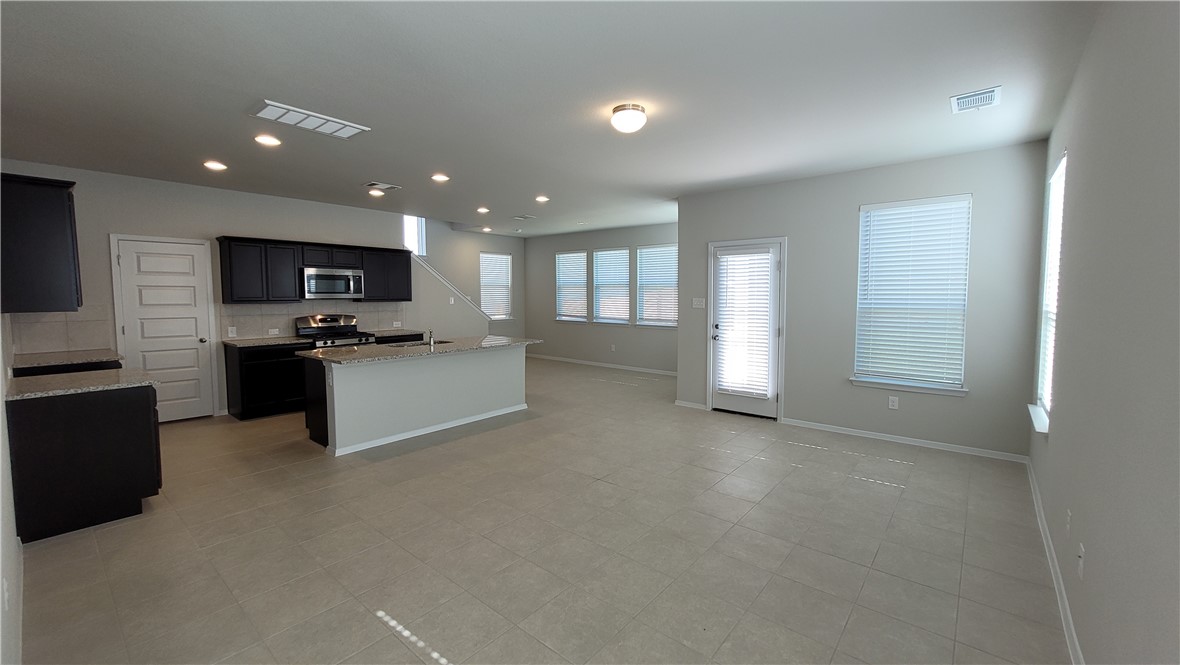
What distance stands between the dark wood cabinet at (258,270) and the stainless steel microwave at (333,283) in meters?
0.12

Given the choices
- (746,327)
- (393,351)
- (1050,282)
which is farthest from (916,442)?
(393,351)

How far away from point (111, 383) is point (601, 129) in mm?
3672

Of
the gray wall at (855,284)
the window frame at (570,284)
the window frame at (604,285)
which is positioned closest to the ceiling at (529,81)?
the gray wall at (855,284)

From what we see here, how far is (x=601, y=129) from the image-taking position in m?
3.57

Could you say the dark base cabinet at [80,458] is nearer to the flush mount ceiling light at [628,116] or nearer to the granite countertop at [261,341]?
the granite countertop at [261,341]

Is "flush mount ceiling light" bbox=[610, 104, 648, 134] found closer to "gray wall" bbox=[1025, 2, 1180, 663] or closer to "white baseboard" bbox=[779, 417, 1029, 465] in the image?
"gray wall" bbox=[1025, 2, 1180, 663]

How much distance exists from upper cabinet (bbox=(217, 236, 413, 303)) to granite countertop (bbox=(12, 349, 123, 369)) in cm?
128

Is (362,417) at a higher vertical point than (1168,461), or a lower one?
lower

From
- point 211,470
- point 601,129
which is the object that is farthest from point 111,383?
point 601,129

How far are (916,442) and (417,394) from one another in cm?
488

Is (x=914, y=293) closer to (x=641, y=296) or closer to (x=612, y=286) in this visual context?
(x=641, y=296)

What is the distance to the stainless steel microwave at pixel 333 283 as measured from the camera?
612 cm

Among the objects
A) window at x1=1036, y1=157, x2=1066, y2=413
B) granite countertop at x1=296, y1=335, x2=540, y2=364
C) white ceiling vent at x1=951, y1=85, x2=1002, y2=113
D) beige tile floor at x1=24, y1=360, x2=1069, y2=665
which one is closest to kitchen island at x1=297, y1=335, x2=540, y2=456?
granite countertop at x1=296, y1=335, x2=540, y2=364

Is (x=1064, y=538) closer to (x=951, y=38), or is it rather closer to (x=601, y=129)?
(x=951, y=38)
